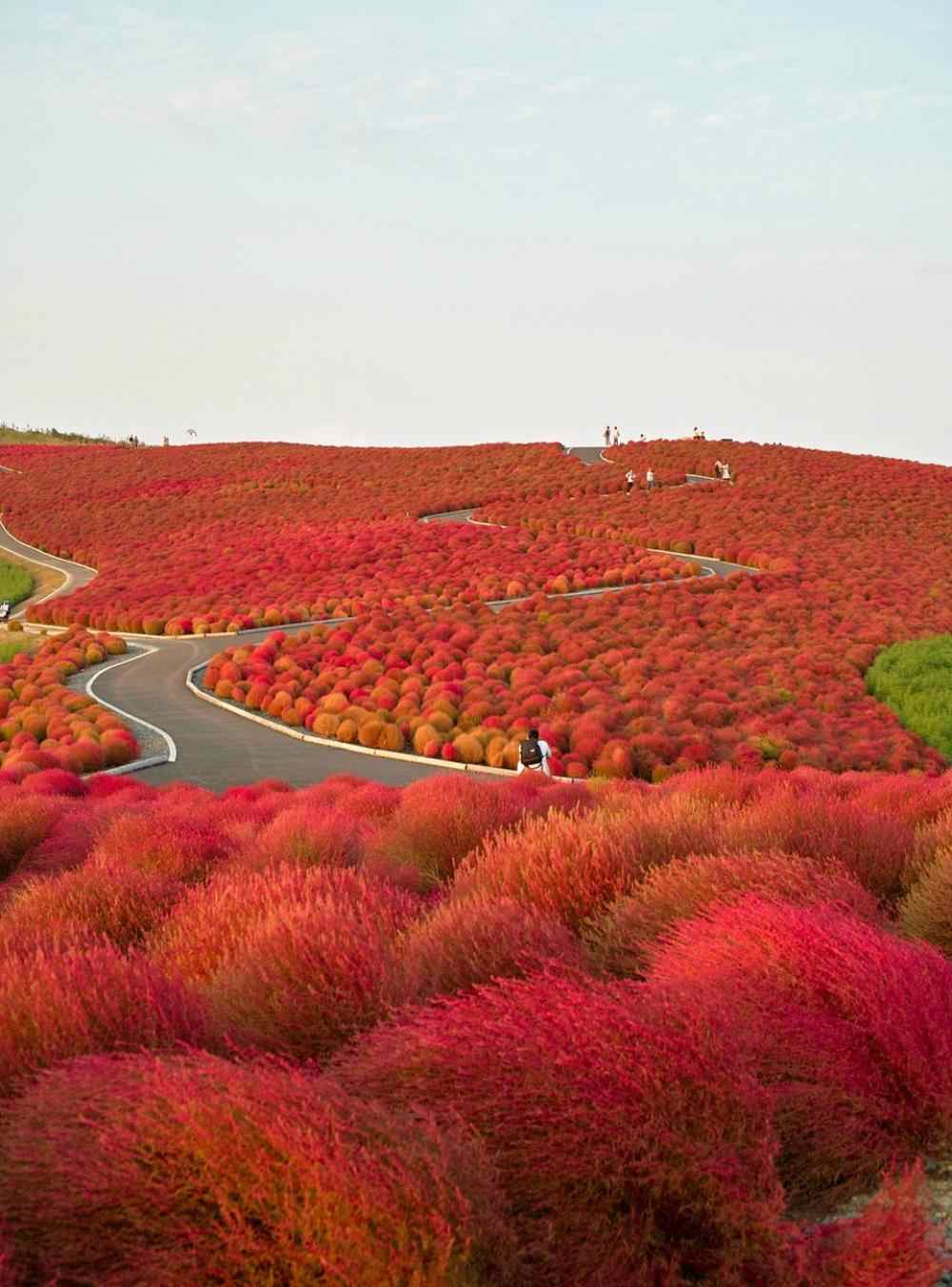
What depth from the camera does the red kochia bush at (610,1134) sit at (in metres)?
3.46

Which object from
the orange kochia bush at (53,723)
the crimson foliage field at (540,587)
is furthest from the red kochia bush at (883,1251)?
the crimson foliage field at (540,587)

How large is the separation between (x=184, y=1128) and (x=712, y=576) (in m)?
31.6

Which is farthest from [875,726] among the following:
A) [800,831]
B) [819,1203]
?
[819,1203]

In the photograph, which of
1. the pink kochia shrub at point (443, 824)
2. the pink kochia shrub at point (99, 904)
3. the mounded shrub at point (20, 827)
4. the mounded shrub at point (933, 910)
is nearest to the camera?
the mounded shrub at point (933, 910)

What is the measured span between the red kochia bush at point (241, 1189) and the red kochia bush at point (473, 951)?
4.37 ft

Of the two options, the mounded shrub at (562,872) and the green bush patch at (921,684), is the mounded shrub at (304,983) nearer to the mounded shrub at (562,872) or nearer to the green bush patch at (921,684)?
the mounded shrub at (562,872)

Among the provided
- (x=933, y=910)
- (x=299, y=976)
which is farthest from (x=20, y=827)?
(x=933, y=910)

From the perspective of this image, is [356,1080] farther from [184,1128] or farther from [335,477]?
[335,477]

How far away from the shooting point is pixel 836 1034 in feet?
14.3

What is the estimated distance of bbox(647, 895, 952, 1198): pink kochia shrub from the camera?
4129mm

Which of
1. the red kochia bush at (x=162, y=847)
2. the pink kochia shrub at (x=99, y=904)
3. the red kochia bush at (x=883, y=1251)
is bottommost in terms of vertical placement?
the red kochia bush at (x=162, y=847)

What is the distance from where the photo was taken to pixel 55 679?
24.8 metres

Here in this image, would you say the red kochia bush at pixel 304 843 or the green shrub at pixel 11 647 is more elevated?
the red kochia bush at pixel 304 843

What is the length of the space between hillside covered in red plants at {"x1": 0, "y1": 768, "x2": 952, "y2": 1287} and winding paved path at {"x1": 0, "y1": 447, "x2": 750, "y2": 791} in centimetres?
966
